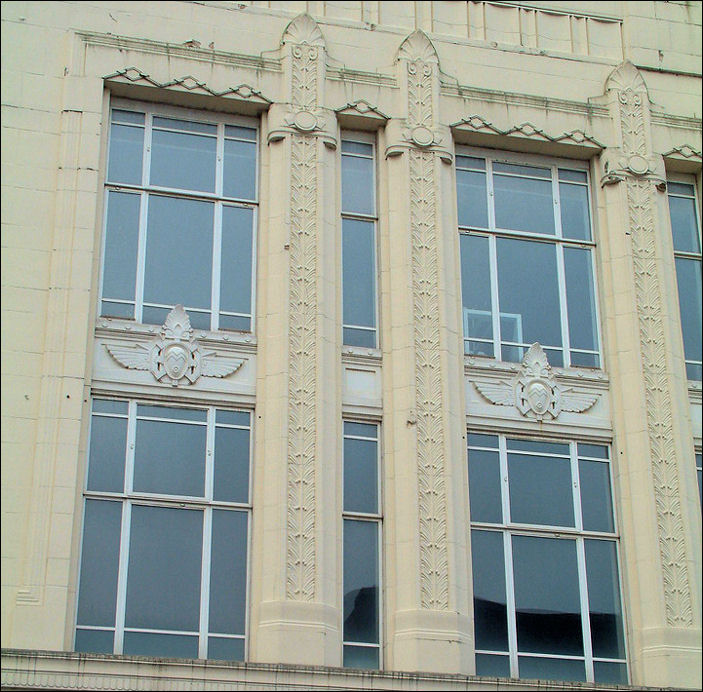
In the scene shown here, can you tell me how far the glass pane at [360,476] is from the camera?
742 inches

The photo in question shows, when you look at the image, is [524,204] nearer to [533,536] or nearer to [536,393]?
[536,393]

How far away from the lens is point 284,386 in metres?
18.8

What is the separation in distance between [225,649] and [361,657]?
171 centimetres

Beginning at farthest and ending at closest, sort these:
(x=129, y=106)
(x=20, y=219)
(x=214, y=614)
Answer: (x=129, y=106), (x=20, y=219), (x=214, y=614)

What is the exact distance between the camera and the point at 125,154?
66.2 feet

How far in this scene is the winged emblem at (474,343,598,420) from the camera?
19844 millimetres

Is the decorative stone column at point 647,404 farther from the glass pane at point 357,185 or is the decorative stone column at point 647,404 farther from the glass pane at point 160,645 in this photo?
the glass pane at point 160,645

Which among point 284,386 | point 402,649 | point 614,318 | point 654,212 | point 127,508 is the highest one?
point 654,212

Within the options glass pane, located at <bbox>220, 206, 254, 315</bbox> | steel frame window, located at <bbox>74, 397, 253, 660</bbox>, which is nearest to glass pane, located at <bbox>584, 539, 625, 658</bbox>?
steel frame window, located at <bbox>74, 397, 253, 660</bbox>

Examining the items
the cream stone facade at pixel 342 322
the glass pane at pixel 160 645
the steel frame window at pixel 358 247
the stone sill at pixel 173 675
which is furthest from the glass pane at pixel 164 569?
the steel frame window at pixel 358 247

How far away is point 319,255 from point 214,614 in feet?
16.5

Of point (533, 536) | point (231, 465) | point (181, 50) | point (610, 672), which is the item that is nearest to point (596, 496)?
point (533, 536)

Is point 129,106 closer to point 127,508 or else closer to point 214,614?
point 127,508

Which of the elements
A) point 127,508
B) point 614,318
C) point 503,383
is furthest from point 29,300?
point 614,318
